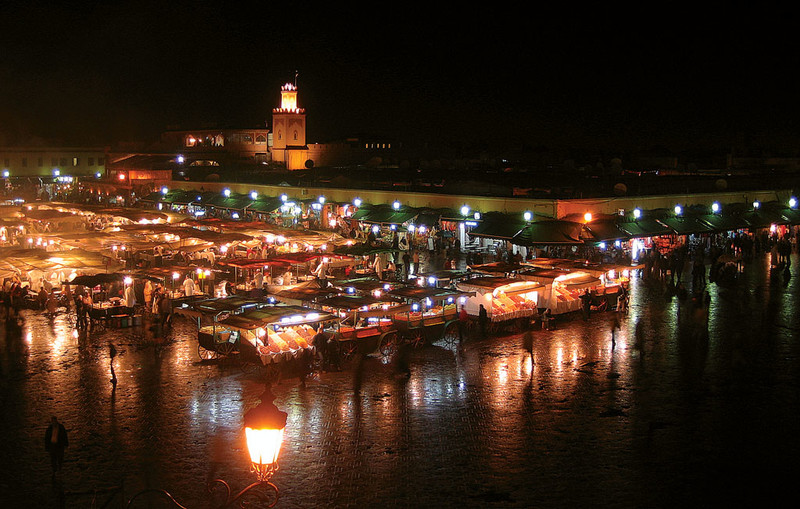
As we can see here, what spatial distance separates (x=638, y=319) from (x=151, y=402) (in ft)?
40.0

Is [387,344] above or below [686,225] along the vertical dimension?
A: below

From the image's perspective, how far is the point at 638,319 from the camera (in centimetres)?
1977

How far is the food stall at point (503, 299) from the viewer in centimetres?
1841

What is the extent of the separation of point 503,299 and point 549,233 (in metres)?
7.71

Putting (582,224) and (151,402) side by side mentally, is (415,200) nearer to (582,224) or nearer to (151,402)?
(582,224)

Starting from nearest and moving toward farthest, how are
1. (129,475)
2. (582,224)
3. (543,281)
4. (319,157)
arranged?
(129,475), (543,281), (582,224), (319,157)

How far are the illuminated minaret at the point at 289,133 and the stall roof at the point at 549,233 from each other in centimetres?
3565

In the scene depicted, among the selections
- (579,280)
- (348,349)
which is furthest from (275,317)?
(579,280)

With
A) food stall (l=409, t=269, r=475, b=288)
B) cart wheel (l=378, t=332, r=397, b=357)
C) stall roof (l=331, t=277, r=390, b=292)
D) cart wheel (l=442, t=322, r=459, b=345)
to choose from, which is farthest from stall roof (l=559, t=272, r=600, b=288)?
cart wheel (l=378, t=332, r=397, b=357)

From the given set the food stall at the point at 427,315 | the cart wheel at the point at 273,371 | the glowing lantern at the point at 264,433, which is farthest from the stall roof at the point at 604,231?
the glowing lantern at the point at 264,433

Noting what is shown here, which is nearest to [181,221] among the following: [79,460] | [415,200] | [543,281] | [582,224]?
[415,200]

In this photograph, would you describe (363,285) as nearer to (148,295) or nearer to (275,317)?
(275,317)

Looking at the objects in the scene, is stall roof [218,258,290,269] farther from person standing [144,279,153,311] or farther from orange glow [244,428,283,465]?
orange glow [244,428,283,465]

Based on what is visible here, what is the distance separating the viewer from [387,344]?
1634 cm
